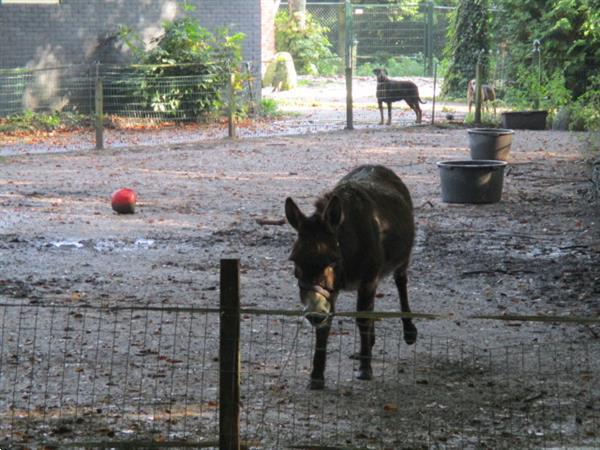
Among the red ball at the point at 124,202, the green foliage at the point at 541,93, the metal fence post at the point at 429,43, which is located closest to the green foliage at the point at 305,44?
the metal fence post at the point at 429,43

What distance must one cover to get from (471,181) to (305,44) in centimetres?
2827

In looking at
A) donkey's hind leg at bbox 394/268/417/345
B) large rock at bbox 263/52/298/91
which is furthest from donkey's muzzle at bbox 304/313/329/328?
large rock at bbox 263/52/298/91

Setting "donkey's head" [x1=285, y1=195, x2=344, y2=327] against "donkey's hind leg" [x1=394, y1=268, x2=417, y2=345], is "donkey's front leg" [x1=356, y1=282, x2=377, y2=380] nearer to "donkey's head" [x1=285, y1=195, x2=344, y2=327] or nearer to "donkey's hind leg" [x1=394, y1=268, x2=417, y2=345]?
"donkey's head" [x1=285, y1=195, x2=344, y2=327]

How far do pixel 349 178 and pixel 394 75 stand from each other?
110ft

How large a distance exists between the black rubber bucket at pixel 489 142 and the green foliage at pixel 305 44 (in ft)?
81.5

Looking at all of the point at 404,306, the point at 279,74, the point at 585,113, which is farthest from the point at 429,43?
the point at 404,306

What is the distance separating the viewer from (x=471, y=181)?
13.7 metres

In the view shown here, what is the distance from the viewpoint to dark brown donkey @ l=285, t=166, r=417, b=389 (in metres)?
6.18

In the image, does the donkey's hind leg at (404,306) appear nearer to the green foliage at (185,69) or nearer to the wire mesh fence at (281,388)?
the wire mesh fence at (281,388)

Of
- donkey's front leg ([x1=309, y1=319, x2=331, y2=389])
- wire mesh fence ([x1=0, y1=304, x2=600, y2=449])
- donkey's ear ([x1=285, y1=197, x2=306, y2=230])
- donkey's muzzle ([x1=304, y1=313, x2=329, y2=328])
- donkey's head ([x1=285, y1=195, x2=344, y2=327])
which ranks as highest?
donkey's ear ([x1=285, y1=197, x2=306, y2=230])

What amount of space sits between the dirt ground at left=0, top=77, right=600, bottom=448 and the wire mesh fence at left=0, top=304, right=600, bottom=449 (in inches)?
12.2

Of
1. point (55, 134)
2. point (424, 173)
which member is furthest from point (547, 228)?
point (55, 134)

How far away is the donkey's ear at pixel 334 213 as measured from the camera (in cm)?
628

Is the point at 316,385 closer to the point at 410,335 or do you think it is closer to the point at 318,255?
the point at 318,255
